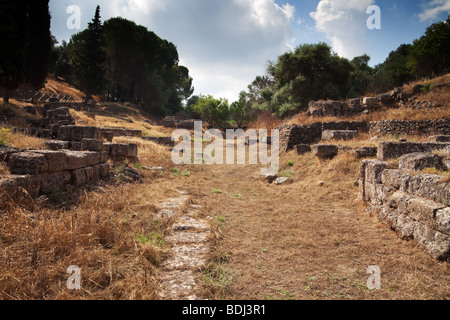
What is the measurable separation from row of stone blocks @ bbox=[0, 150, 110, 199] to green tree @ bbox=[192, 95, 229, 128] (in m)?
29.4

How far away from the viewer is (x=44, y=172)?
5051 millimetres

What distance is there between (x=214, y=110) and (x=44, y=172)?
102 feet

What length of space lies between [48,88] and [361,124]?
33149 millimetres

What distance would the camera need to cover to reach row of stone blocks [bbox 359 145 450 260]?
11.4ft

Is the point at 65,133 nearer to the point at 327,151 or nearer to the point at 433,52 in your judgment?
the point at 327,151

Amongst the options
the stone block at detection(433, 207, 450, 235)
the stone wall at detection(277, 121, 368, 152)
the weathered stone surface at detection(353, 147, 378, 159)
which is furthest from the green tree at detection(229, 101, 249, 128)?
the stone block at detection(433, 207, 450, 235)

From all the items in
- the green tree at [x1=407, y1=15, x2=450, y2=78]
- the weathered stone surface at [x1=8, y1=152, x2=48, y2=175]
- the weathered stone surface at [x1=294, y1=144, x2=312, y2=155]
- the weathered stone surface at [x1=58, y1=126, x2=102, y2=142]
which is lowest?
the weathered stone surface at [x1=8, y1=152, x2=48, y2=175]

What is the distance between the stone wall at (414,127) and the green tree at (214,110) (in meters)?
24.3

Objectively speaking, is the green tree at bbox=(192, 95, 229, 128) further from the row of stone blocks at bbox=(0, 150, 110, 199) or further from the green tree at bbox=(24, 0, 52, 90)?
the row of stone blocks at bbox=(0, 150, 110, 199)

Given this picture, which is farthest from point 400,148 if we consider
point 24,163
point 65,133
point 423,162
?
point 65,133

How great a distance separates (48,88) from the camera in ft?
99.7

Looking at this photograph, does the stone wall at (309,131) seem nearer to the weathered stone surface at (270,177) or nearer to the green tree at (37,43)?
the weathered stone surface at (270,177)

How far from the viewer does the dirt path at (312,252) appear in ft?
9.55

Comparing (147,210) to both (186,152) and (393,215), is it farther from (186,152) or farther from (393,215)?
(186,152)
